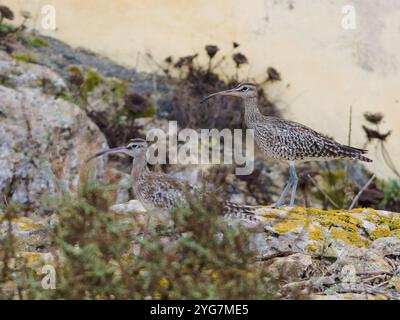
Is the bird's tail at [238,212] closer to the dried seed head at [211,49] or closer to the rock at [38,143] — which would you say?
the rock at [38,143]

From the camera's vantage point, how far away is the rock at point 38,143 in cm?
1149

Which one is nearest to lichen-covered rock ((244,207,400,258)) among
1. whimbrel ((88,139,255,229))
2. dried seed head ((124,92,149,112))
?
whimbrel ((88,139,255,229))

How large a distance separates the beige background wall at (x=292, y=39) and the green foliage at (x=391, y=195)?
0.79 feet

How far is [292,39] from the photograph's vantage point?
14320mm

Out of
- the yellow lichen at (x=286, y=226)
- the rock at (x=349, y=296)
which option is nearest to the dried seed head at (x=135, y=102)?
the yellow lichen at (x=286, y=226)

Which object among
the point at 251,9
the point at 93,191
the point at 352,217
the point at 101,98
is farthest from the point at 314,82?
the point at 93,191

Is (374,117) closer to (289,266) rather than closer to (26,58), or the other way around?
(26,58)

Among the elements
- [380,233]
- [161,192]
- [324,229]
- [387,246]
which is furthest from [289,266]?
[161,192]

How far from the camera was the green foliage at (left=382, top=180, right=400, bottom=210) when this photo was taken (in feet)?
46.5

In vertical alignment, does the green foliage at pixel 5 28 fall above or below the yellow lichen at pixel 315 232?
above

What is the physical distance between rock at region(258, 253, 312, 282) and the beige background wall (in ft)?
20.2

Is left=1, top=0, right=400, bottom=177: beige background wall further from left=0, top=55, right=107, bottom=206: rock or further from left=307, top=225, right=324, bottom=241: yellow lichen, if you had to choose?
left=307, top=225, right=324, bottom=241: yellow lichen

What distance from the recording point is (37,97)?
40.7 feet
